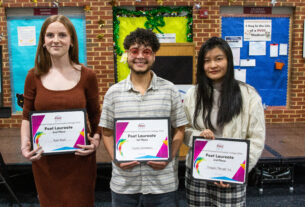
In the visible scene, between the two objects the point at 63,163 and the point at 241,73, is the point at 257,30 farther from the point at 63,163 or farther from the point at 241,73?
the point at 63,163

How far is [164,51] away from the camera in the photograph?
2656 millimetres

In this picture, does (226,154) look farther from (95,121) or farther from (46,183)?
(46,183)

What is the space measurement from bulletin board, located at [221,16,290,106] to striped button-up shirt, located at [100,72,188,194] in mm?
3065

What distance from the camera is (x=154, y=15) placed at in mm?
3949

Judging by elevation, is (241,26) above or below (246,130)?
above

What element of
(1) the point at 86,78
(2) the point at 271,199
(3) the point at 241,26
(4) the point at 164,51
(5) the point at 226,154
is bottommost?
(2) the point at 271,199

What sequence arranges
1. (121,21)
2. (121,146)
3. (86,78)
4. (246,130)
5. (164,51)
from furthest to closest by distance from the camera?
(121,21) → (164,51) → (86,78) → (246,130) → (121,146)

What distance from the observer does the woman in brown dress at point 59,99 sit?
57.2 inches

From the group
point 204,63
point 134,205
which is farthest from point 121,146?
point 204,63

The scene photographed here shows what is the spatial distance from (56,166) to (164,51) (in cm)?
159

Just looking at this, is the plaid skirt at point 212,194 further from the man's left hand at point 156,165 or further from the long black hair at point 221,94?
the long black hair at point 221,94

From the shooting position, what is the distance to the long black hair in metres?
1.42

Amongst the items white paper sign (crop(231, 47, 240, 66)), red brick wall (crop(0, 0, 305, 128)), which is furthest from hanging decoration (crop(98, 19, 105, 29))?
→ white paper sign (crop(231, 47, 240, 66))

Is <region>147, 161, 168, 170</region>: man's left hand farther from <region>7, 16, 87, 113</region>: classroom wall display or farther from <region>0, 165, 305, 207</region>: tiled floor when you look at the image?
<region>7, 16, 87, 113</region>: classroom wall display
